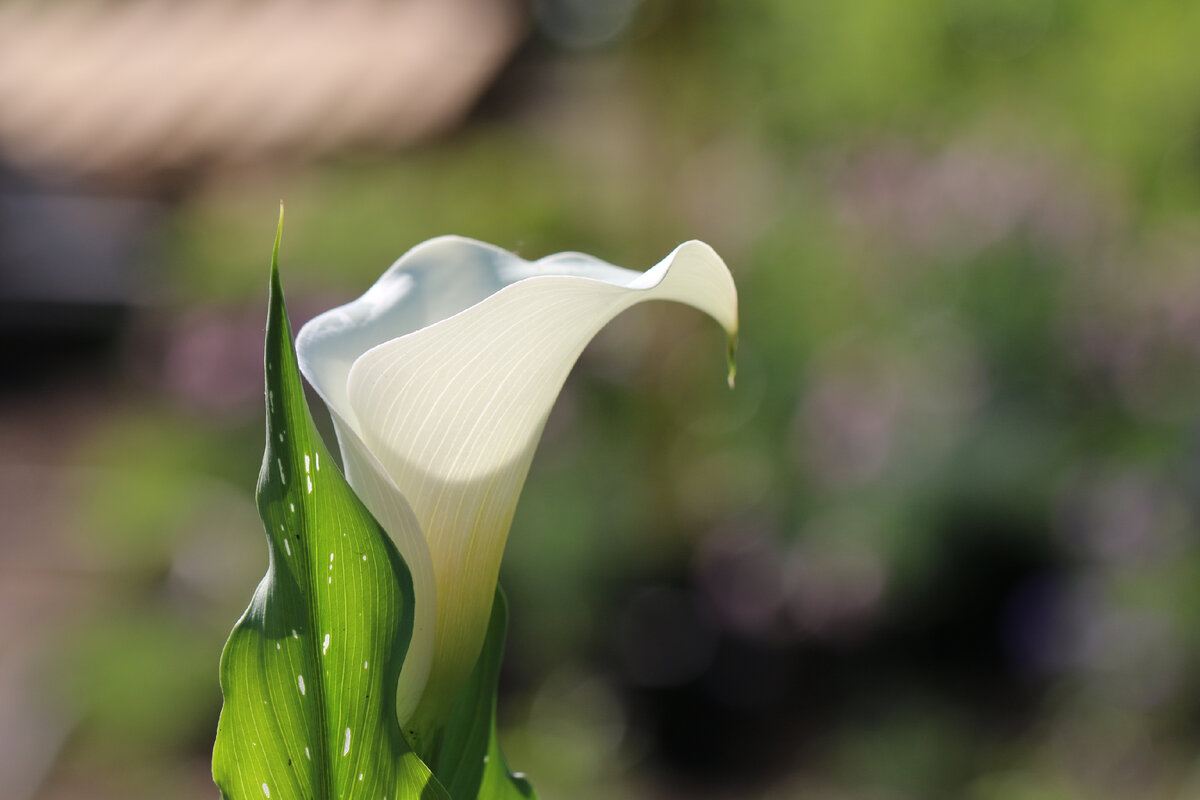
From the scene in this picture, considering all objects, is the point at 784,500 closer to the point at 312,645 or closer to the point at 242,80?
the point at 242,80

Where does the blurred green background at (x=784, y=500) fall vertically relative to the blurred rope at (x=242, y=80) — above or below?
below

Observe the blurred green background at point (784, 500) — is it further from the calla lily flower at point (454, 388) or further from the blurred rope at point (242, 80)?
the calla lily flower at point (454, 388)

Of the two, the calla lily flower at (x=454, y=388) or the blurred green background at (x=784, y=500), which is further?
the blurred green background at (x=784, y=500)

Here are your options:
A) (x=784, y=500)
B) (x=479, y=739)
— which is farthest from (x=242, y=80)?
(x=479, y=739)

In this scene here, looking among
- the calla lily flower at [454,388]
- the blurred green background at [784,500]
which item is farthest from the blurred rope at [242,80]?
the calla lily flower at [454,388]

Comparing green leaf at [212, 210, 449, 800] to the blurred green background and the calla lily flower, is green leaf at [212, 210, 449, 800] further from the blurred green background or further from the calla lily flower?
the blurred green background

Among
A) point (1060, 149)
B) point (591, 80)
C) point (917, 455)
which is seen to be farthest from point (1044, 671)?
point (591, 80)

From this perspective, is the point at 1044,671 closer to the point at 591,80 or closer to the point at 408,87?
the point at 408,87
